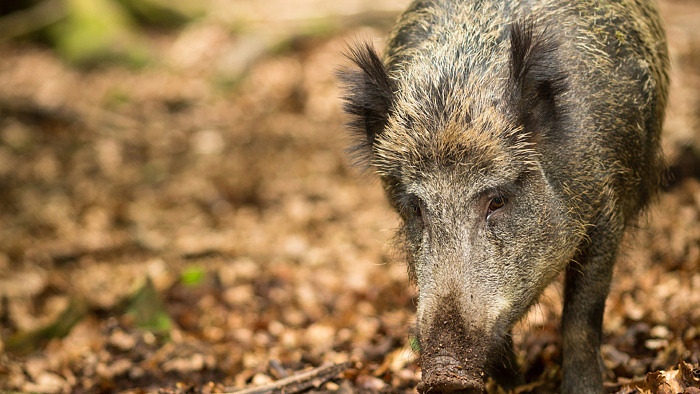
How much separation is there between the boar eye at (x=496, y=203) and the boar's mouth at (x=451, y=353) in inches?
24.7

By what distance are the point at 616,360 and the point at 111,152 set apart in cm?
759

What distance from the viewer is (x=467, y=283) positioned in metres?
3.19

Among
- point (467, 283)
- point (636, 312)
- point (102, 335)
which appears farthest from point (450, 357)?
point (102, 335)

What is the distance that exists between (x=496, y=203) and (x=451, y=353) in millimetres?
946

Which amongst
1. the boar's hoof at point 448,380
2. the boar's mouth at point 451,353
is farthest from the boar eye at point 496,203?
the boar's hoof at point 448,380

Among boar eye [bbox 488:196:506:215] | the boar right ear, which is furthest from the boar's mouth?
the boar right ear

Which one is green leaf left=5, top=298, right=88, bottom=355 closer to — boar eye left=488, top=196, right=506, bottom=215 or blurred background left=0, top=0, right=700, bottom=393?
blurred background left=0, top=0, right=700, bottom=393

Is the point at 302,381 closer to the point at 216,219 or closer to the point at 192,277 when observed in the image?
the point at 192,277

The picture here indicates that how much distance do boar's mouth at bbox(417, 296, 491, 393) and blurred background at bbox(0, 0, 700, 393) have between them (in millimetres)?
1144

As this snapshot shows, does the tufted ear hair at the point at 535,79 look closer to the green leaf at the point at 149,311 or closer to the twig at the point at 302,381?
the twig at the point at 302,381

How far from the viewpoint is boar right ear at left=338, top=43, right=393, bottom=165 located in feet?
12.4

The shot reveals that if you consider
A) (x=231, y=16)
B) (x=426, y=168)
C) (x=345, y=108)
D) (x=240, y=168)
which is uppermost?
(x=231, y=16)

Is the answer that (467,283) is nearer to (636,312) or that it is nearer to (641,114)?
(641,114)

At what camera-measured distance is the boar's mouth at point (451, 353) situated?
284cm
